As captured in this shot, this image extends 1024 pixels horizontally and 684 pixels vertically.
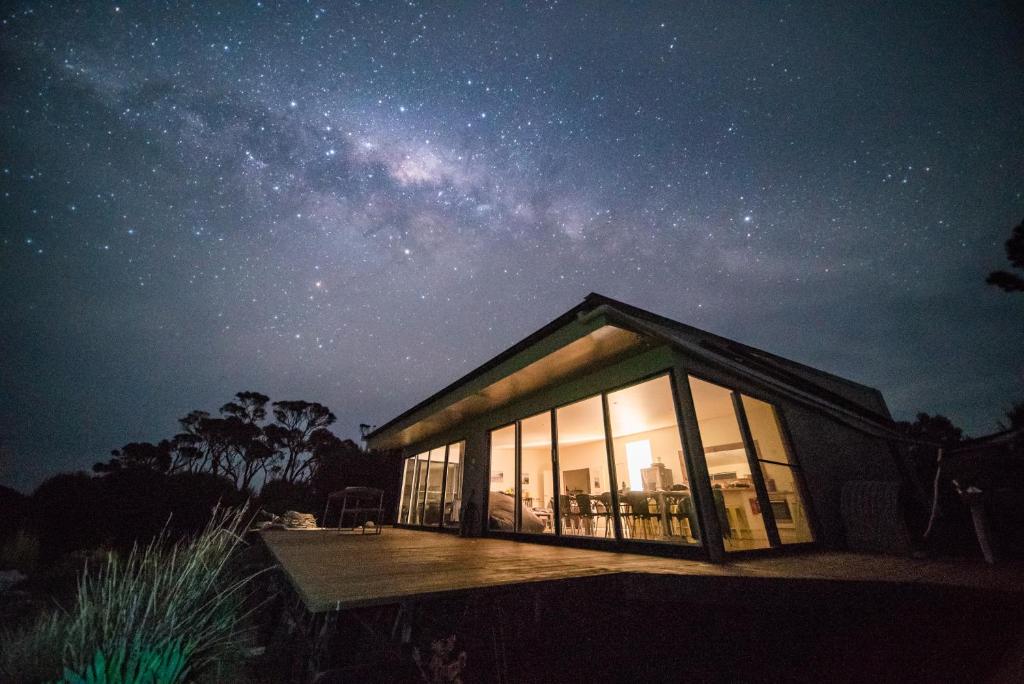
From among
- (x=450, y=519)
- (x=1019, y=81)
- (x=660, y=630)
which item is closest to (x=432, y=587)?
(x=660, y=630)

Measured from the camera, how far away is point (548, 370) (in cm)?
583

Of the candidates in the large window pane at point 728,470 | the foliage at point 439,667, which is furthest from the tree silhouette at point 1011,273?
the foliage at point 439,667

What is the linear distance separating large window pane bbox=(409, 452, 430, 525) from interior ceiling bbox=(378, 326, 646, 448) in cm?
258

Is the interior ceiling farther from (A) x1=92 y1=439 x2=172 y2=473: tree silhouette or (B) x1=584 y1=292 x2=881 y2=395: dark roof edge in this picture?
(A) x1=92 y1=439 x2=172 y2=473: tree silhouette

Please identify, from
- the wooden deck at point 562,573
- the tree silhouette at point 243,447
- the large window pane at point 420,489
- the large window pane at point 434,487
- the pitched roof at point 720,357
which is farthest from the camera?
the tree silhouette at point 243,447

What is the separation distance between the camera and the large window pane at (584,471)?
7.31 metres

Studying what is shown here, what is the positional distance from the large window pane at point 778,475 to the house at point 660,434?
2 centimetres

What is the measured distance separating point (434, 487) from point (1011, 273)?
42.9 feet

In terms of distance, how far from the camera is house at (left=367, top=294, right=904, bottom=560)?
4348mm

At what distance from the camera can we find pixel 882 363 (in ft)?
124

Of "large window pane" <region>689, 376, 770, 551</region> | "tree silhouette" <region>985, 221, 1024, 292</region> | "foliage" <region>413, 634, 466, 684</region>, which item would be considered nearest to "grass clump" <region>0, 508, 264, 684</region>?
"foliage" <region>413, 634, 466, 684</region>

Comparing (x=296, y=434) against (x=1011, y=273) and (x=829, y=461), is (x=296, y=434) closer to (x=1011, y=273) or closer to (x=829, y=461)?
(x=829, y=461)

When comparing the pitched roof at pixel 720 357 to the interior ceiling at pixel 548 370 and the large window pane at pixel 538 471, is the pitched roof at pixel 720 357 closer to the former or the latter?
the interior ceiling at pixel 548 370

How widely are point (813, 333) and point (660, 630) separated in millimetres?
37132
